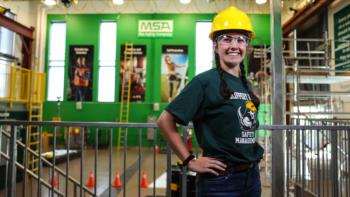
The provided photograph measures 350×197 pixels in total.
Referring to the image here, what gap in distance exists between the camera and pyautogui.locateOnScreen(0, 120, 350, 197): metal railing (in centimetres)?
292

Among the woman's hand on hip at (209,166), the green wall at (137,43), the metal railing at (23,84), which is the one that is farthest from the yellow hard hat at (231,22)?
the green wall at (137,43)

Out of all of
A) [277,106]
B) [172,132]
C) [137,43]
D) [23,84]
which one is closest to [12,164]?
[172,132]

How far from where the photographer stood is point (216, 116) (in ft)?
5.47

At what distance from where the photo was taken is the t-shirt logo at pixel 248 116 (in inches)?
66.5

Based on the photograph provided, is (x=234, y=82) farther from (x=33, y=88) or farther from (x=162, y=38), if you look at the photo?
(x=162, y=38)

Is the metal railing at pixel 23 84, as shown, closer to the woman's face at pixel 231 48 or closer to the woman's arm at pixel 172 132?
the woman's arm at pixel 172 132

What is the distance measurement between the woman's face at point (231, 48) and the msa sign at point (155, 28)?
13211 mm

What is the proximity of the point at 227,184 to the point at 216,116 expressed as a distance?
0.37 meters

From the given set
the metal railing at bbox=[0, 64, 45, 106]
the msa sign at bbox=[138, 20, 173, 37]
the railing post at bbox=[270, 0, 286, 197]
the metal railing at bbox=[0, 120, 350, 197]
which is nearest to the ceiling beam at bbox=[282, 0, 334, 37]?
the msa sign at bbox=[138, 20, 173, 37]

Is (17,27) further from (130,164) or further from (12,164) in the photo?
(12,164)

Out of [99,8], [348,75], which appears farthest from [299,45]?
[99,8]

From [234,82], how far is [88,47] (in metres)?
14.1

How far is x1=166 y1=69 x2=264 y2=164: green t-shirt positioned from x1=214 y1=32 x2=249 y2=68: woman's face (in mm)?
115

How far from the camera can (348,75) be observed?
679 centimetres
